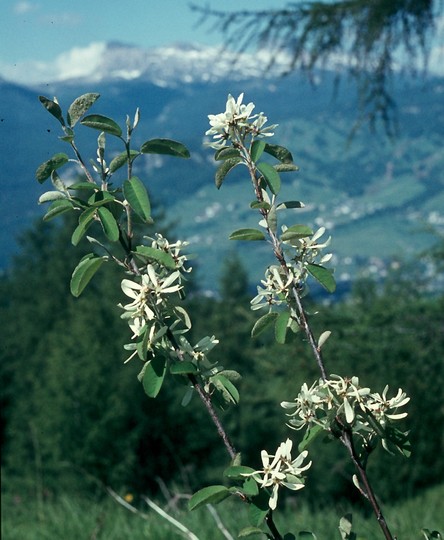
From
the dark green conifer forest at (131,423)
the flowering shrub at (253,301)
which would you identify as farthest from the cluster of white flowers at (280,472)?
the dark green conifer forest at (131,423)

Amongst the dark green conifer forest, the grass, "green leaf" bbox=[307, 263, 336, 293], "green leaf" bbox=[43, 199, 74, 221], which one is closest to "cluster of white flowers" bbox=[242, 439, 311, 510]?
"green leaf" bbox=[307, 263, 336, 293]

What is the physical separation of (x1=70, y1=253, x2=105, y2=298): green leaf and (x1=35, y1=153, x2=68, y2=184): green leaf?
13 centimetres

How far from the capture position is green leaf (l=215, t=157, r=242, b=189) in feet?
3.71

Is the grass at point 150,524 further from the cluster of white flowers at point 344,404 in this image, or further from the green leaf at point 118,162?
the green leaf at point 118,162

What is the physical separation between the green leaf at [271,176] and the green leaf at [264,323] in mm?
195

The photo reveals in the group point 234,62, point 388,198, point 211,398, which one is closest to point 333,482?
point 234,62

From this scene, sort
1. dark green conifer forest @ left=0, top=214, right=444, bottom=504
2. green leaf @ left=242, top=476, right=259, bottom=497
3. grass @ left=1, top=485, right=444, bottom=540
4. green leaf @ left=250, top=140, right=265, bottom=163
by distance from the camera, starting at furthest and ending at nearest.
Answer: dark green conifer forest @ left=0, top=214, right=444, bottom=504, grass @ left=1, top=485, right=444, bottom=540, green leaf @ left=250, top=140, right=265, bottom=163, green leaf @ left=242, top=476, right=259, bottom=497

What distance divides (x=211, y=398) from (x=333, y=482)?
1011 inches

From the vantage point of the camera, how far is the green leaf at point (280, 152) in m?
1.16

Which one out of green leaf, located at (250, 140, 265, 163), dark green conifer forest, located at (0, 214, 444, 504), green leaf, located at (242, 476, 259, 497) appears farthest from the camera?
dark green conifer forest, located at (0, 214, 444, 504)

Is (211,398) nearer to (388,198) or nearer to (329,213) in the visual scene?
(329,213)

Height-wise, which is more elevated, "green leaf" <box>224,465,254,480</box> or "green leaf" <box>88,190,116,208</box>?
"green leaf" <box>88,190,116,208</box>

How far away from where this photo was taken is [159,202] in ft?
113

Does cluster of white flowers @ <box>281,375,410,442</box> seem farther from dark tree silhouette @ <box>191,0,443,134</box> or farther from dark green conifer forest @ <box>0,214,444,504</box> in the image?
dark green conifer forest @ <box>0,214,444,504</box>
